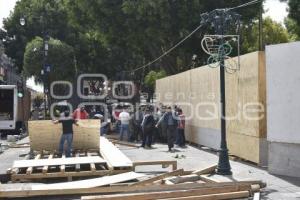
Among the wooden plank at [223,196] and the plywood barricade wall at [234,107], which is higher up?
the plywood barricade wall at [234,107]

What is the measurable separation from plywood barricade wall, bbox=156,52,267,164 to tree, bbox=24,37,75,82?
76.0 feet

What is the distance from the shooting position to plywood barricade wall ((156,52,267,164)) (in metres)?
14.9

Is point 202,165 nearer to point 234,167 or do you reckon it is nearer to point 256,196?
point 234,167

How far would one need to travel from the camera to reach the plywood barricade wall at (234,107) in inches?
585

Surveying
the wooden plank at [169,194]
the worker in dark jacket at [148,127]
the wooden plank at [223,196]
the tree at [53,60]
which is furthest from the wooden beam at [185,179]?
the tree at [53,60]

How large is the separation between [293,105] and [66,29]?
1650 inches

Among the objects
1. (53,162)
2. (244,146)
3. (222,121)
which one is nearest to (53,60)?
(244,146)

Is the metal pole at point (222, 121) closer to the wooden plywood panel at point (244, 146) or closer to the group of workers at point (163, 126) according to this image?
the wooden plywood panel at point (244, 146)

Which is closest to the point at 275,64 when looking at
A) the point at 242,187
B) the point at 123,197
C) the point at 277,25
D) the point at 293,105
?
the point at 293,105

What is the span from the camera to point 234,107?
16969mm

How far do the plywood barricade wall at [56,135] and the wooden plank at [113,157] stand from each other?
0.50 metres

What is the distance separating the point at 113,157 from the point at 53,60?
33.3 metres

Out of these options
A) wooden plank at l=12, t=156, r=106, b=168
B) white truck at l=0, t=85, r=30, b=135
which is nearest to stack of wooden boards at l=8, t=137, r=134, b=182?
wooden plank at l=12, t=156, r=106, b=168

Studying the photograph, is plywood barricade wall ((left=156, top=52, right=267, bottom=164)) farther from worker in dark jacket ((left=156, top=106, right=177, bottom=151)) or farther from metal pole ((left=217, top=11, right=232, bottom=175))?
metal pole ((left=217, top=11, right=232, bottom=175))
